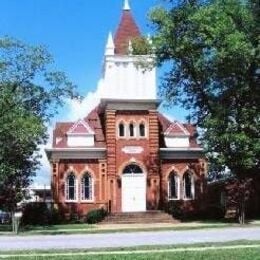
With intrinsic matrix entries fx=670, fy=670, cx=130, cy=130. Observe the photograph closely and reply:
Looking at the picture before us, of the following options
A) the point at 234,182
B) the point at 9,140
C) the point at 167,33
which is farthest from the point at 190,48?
the point at 9,140

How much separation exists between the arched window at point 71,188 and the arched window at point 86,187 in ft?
1.97

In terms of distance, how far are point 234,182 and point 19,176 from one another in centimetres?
1428

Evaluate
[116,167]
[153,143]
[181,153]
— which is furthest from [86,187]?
[181,153]

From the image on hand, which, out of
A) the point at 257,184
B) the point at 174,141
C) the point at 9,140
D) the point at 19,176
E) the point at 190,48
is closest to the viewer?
the point at 9,140

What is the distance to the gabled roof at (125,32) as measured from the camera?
51.7m

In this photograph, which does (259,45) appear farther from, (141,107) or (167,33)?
(141,107)

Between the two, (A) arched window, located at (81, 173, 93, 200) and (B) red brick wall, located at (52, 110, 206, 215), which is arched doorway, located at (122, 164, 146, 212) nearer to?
(B) red brick wall, located at (52, 110, 206, 215)

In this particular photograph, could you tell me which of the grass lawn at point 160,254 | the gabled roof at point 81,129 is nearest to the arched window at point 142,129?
the gabled roof at point 81,129

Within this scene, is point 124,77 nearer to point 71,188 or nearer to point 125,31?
point 125,31

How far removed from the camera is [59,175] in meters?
50.2

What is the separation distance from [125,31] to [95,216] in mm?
15513

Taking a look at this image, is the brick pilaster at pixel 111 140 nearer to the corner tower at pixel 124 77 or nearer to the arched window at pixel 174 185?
the corner tower at pixel 124 77

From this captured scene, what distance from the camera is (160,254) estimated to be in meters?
17.6

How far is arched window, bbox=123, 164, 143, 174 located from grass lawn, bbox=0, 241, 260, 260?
30.0m
